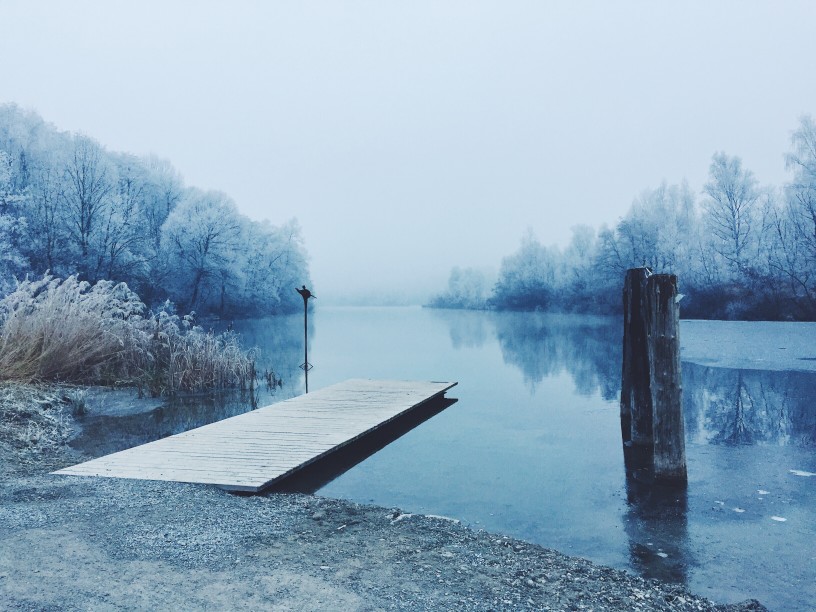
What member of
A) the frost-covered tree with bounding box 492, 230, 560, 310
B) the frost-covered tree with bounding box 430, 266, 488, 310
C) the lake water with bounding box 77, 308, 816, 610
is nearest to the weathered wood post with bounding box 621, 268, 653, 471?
the lake water with bounding box 77, 308, 816, 610

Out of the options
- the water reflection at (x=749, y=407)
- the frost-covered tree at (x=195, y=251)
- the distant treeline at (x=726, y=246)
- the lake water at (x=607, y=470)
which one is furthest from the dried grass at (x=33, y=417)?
the frost-covered tree at (x=195, y=251)

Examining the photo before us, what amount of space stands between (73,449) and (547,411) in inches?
304

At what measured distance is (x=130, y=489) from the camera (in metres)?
5.54

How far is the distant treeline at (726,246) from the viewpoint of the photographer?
3362 cm

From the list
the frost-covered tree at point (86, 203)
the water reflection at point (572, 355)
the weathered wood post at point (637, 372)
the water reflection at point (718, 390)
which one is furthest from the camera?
the frost-covered tree at point (86, 203)

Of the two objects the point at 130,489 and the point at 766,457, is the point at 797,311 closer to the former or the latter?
the point at 766,457

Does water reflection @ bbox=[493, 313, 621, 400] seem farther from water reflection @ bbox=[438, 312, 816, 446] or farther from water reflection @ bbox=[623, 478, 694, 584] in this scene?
water reflection @ bbox=[623, 478, 694, 584]

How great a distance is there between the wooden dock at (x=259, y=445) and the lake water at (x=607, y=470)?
0.50 meters

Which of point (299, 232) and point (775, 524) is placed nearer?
point (775, 524)

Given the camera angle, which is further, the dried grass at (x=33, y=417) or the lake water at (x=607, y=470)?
the dried grass at (x=33, y=417)

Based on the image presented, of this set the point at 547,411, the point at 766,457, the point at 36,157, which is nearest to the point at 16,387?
the point at 547,411

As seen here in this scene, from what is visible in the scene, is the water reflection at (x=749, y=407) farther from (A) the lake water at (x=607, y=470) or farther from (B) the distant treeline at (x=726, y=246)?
(B) the distant treeline at (x=726, y=246)

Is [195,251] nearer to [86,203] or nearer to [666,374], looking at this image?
[86,203]

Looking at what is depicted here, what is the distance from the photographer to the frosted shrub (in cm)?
1077
